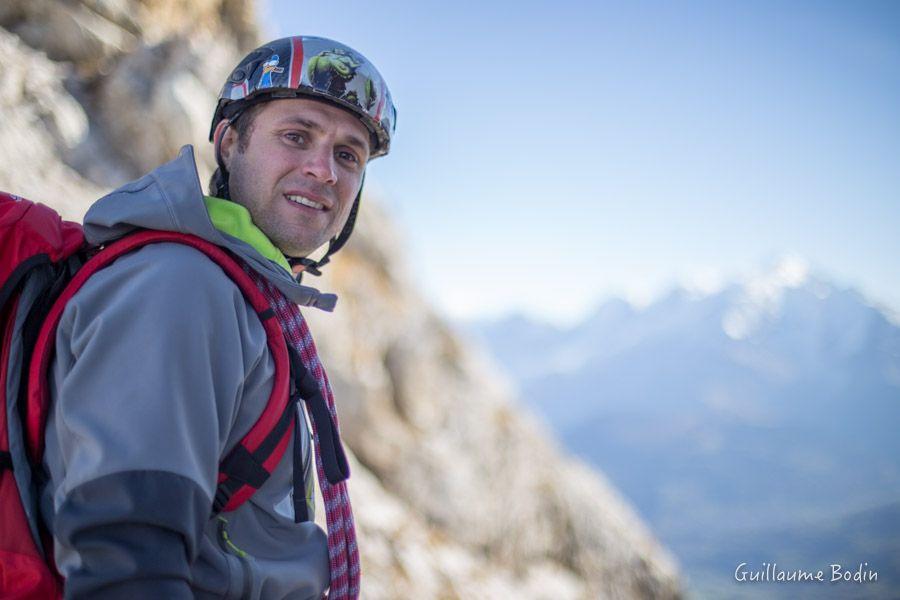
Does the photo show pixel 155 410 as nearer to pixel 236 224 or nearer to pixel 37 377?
pixel 37 377

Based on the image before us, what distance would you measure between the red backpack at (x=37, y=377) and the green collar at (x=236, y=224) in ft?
0.66

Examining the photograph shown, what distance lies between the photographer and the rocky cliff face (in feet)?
25.5

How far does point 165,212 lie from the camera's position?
2240mm

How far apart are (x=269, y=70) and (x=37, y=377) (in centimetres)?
198

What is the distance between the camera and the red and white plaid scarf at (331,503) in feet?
9.07

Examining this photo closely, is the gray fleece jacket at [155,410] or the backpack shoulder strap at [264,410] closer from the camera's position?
the gray fleece jacket at [155,410]

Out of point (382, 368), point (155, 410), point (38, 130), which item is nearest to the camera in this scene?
point (155, 410)

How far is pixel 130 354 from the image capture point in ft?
6.09

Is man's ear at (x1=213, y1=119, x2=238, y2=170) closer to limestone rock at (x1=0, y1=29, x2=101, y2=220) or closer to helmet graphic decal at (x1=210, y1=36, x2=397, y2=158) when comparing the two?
helmet graphic decal at (x1=210, y1=36, x2=397, y2=158)

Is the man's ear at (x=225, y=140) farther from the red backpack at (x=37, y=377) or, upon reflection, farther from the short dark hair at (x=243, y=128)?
the red backpack at (x=37, y=377)

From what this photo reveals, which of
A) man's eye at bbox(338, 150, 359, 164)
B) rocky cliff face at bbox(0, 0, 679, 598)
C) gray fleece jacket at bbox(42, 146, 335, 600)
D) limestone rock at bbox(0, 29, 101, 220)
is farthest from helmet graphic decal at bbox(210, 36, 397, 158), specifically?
rocky cliff face at bbox(0, 0, 679, 598)

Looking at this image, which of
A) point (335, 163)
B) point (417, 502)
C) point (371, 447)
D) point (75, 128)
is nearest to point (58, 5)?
point (75, 128)

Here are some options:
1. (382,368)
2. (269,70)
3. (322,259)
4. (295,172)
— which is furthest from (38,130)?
(382,368)

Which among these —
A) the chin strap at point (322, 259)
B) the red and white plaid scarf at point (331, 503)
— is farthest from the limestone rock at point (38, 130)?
the red and white plaid scarf at point (331, 503)
